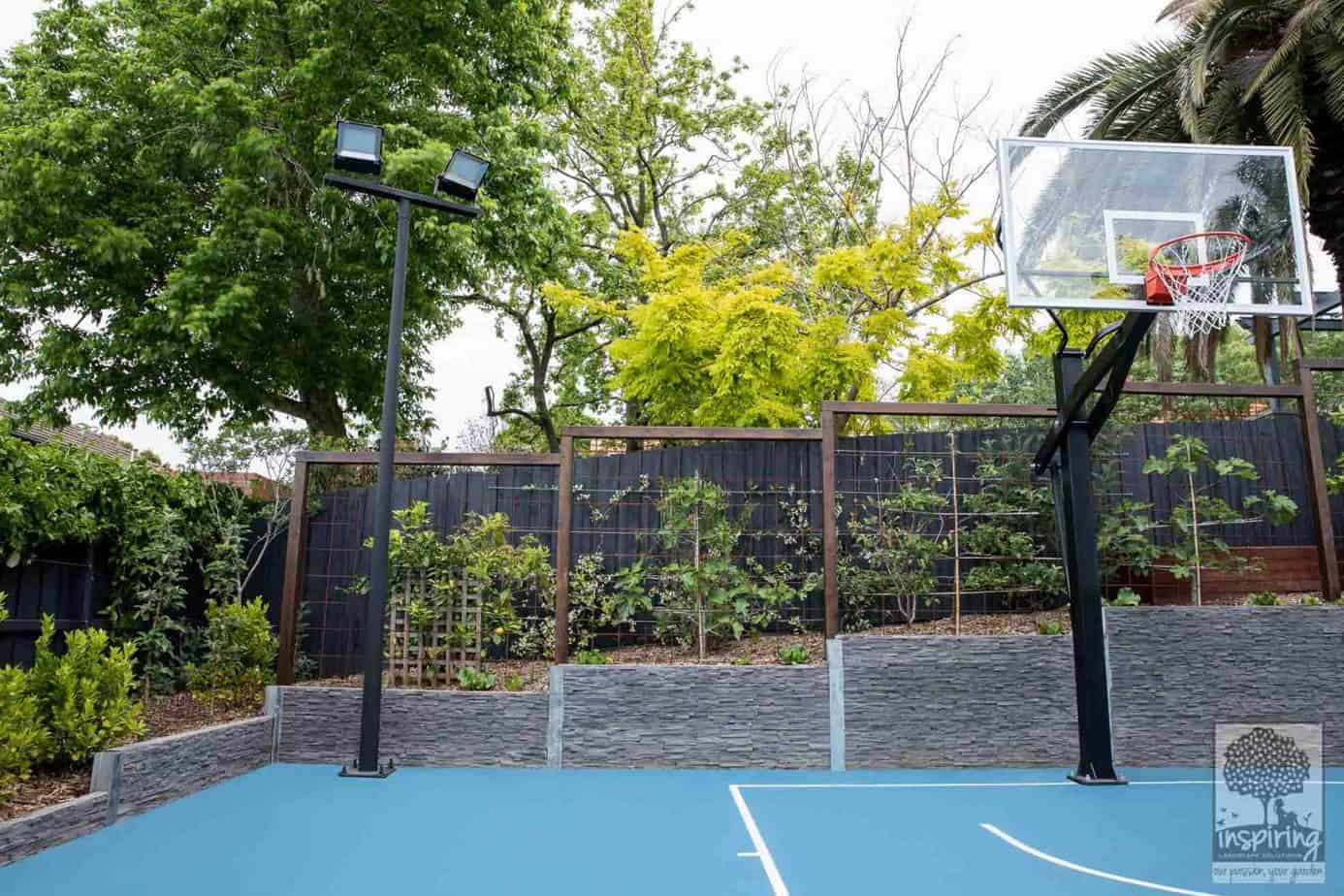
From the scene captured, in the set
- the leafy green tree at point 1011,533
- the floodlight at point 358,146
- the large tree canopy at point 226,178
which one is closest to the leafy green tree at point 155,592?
the floodlight at point 358,146

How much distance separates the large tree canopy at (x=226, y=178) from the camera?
8.93m

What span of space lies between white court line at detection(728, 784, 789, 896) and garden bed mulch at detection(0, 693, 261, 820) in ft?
10.7

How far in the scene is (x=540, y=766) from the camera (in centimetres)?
584

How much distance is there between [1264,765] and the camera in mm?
5555

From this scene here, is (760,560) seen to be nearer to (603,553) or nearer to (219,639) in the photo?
(603,553)

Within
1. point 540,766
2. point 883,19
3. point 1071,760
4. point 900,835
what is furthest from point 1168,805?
point 883,19

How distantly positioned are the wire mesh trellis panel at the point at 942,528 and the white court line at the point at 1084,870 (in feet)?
8.40

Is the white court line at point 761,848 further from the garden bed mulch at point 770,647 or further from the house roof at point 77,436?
the house roof at point 77,436

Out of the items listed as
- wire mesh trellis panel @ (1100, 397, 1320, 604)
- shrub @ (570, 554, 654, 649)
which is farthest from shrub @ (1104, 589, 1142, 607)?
shrub @ (570, 554, 654, 649)

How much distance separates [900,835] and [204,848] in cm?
322

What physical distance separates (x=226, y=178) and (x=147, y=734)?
647 centimetres

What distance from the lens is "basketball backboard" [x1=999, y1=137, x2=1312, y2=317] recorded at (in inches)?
201

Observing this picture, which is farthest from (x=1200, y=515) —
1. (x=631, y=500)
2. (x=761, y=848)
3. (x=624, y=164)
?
(x=624, y=164)

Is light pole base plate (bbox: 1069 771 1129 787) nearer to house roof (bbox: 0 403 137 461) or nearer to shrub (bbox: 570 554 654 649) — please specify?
shrub (bbox: 570 554 654 649)
